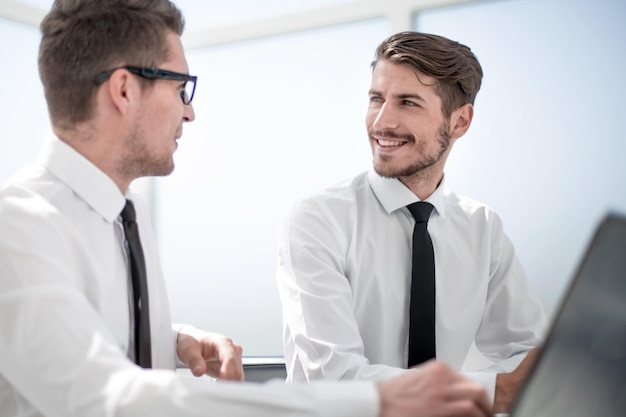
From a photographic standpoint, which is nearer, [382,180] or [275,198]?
[382,180]

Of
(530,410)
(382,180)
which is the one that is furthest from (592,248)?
(382,180)

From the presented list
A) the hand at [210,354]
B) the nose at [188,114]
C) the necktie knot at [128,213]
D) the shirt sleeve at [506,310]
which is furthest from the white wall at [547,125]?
the necktie knot at [128,213]

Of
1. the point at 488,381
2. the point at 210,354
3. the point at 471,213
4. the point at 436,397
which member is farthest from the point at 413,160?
the point at 436,397

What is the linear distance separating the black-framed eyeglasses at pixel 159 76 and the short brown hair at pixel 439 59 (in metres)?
0.86

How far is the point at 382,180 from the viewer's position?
209 centimetres

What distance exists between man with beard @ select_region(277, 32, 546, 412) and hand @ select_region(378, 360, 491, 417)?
821mm

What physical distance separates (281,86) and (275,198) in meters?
0.64

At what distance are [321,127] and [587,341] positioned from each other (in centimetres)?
293

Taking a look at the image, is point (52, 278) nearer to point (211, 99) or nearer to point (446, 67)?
point (446, 67)

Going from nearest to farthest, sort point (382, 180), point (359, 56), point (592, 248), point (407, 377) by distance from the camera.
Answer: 1. point (592, 248)
2. point (407, 377)
3. point (382, 180)
4. point (359, 56)

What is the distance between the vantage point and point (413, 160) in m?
2.12

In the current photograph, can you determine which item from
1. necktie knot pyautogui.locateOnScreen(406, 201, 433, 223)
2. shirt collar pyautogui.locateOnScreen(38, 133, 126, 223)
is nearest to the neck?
necktie knot pyautogui.locateOnScreen(406, 201, 433, 223)

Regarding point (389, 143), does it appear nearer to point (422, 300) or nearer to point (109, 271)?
point (422, 300)

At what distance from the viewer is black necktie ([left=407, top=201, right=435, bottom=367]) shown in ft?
6.15
